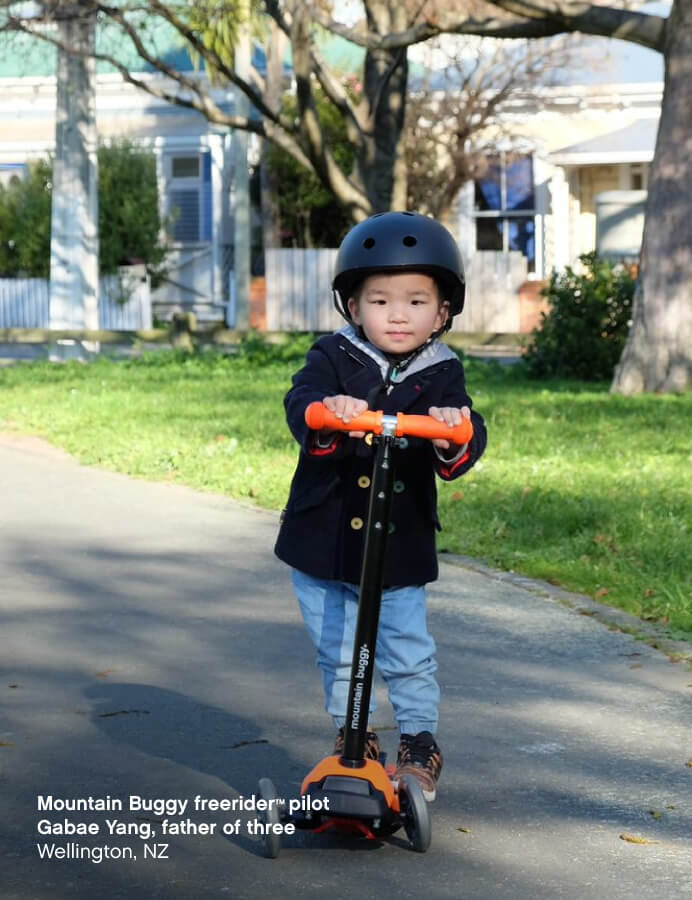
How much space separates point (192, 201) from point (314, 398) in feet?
105

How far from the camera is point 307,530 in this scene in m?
4.59

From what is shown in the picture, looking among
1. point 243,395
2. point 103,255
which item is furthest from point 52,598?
point 103,255

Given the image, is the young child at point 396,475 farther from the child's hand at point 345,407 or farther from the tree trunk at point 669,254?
the tree trunk at point 669,254

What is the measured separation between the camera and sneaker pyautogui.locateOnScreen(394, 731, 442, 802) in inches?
177

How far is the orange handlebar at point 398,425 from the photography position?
4.06m

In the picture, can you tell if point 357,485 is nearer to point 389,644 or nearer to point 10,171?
point 389,644

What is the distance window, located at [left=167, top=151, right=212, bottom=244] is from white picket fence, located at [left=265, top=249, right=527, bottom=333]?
5.78 m

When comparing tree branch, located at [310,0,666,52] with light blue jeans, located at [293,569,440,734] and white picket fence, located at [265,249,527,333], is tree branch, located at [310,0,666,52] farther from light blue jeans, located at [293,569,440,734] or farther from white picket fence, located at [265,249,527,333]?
white picket fence, located at [265,249,527,333]

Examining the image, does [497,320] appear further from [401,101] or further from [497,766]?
[497,766]

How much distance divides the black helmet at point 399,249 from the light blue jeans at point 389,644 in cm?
83

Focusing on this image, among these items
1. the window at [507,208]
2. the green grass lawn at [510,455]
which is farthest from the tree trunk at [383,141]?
the window at [507,208]

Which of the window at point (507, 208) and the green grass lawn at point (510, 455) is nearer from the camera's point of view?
the green grass lawn at point (510, 455)

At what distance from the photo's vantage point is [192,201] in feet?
117

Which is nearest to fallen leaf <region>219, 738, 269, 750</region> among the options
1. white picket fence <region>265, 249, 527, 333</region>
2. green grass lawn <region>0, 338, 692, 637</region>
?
green grass lawn <region>0, 338, 692, 637</region>
